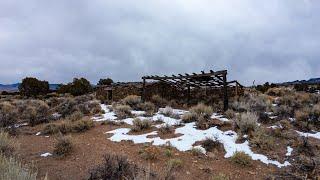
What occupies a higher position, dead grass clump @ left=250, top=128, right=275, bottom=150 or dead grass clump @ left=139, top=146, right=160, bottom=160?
dead grass clump @ left=250, top=128, right=275, bottom=150

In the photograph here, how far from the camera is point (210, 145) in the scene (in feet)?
44.2

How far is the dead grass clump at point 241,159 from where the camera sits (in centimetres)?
1199

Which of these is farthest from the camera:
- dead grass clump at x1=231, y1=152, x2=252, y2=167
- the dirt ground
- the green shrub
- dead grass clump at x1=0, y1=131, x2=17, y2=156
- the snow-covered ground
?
the green shrub

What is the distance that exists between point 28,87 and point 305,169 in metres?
39.3

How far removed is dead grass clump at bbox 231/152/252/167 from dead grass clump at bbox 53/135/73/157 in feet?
17.4

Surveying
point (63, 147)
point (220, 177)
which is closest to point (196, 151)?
point (220, 177)

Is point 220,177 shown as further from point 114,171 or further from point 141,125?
point 141,125

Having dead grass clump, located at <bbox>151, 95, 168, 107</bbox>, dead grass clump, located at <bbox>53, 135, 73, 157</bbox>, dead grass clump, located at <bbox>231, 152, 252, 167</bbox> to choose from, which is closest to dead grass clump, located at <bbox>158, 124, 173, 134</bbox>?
dead grass clump, located at <bbox>231, 152, 252, 167</bbox>

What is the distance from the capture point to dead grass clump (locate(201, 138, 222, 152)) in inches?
525

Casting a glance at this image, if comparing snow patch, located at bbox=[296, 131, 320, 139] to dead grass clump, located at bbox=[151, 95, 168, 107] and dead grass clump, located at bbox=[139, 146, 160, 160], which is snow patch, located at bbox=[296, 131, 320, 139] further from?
dead grass clump, located at bbox=[151, 95, 168, 107]

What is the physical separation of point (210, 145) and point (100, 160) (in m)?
3.84

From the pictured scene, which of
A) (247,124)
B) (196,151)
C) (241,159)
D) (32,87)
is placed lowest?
(241,159)

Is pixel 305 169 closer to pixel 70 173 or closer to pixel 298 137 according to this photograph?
pixel 298 137

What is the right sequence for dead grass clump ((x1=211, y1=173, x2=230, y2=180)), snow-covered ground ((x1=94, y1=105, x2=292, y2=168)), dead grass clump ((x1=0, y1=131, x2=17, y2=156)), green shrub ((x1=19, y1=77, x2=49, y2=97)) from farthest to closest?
green shrub ((x1=19, y1=77, x2=49, y2=97)) < snow-covered ground ((x1=94, y1=105, x2=292, y2=168)) < dead grass clump ((x1=0, y1=131, x2=17, y2=156)) < dead grass clump ((x1=211, y1=173, x2=230, y2=180))
